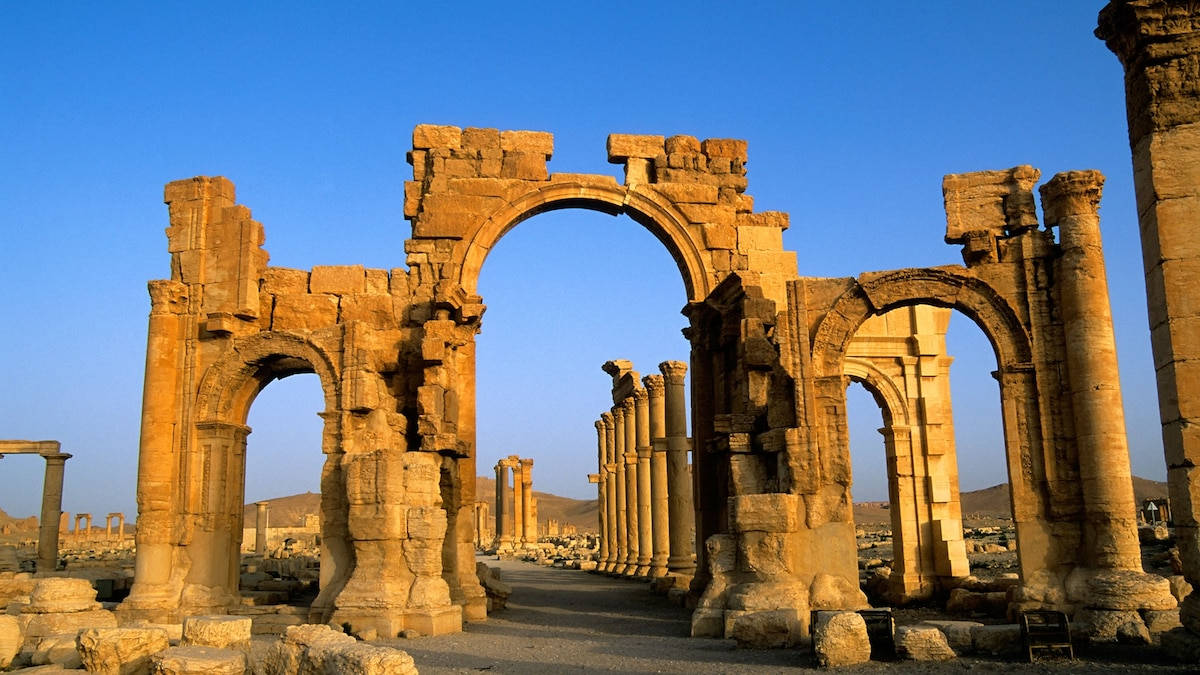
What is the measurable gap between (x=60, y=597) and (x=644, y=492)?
14.9 metres

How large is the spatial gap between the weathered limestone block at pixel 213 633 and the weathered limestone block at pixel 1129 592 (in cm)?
925

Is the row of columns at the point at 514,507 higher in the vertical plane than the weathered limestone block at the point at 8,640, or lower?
higher

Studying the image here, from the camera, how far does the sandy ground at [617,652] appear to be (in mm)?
9164

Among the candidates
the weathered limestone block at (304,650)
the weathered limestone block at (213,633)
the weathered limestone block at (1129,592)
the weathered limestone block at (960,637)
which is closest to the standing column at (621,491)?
the weathered limestone block at (1129,592)

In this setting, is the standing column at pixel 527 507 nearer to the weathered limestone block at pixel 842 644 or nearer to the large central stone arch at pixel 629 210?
the large central stone arch at pixel 629 210

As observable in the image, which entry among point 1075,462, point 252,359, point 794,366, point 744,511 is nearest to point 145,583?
point 252,359

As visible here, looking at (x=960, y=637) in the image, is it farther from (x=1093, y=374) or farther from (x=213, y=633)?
(x=213, y=633)

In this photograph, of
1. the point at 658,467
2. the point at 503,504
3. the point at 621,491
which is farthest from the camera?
the point at 503,504

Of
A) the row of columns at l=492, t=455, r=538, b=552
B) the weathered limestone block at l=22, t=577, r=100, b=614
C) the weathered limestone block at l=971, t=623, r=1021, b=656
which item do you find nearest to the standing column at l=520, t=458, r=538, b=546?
the row of columns at l=492, t=455, r=538, b=552

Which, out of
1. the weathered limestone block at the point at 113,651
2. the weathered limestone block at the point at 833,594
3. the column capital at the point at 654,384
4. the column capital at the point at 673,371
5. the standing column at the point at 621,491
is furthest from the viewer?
the standing column at the point at 621,491

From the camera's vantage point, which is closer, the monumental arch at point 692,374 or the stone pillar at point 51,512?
the monumental arch at point 692,374

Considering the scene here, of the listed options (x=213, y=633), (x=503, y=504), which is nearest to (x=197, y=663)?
(x=213, y=633)

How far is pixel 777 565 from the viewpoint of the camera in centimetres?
1185

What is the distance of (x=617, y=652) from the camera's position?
1095 cm
